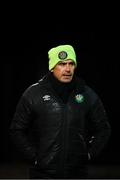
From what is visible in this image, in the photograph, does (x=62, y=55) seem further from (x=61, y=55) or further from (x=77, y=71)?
(x=77, y=71)

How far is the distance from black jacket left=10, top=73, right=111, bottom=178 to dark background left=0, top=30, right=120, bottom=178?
523 cm

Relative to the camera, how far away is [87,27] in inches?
391

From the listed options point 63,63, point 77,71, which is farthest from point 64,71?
point 77,71

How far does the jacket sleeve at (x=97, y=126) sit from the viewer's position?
4688mm

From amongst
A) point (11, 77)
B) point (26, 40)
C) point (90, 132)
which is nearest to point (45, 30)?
point (26, 40)

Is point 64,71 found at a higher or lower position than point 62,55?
lower

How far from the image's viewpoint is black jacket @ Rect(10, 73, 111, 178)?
4.52 meters

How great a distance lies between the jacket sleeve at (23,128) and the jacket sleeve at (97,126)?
46cm

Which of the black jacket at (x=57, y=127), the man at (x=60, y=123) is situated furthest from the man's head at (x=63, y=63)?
the black jacket at (x=57, y=127)

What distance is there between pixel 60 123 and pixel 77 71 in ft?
18.6

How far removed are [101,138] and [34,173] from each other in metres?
0.58

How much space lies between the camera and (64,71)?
4578 mm

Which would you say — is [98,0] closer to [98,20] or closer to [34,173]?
[98,20]

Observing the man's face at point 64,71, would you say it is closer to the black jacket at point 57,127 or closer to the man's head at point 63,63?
the man's head at point 63,63
